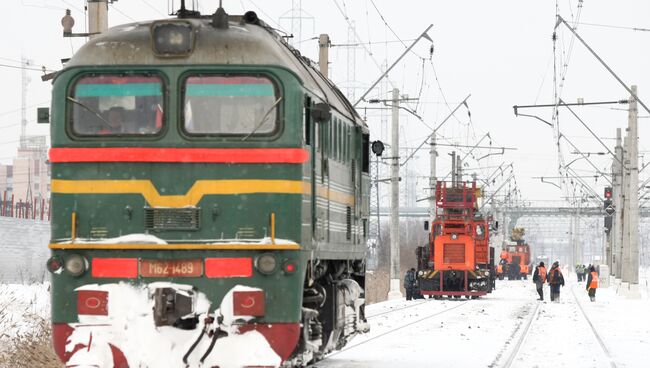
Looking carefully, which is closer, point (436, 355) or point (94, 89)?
point (94, 89)

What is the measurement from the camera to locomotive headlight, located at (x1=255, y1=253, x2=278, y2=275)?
10828mm

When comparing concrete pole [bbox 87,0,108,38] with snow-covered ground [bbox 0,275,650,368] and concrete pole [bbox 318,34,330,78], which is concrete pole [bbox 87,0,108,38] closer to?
snow-covered ground [bbox 0,275,650,368]

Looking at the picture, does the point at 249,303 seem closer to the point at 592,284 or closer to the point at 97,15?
the point at 97,15

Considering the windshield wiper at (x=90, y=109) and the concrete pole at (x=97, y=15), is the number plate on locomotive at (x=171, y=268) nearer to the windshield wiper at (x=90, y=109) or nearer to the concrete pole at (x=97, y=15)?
the windshield wiper at (x=90, y=109)

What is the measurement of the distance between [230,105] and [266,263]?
4.86 feet

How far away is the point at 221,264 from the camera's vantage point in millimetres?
10852

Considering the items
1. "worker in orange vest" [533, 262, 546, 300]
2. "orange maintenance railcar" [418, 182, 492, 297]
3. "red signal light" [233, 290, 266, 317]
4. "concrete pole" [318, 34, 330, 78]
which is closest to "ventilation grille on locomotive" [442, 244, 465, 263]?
"orange maintenance railcar" [418, 182, 492, 297]

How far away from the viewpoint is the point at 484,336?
22.7m

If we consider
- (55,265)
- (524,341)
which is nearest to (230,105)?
(55,265)

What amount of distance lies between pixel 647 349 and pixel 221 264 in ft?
37.8

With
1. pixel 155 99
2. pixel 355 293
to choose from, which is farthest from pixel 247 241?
pixel 355 293

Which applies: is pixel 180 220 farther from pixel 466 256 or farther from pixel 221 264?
pixel 466 256

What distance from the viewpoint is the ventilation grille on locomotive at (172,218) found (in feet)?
35.8

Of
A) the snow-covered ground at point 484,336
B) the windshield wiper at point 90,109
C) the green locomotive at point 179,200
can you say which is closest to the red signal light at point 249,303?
the green locomotive at point 179,200
